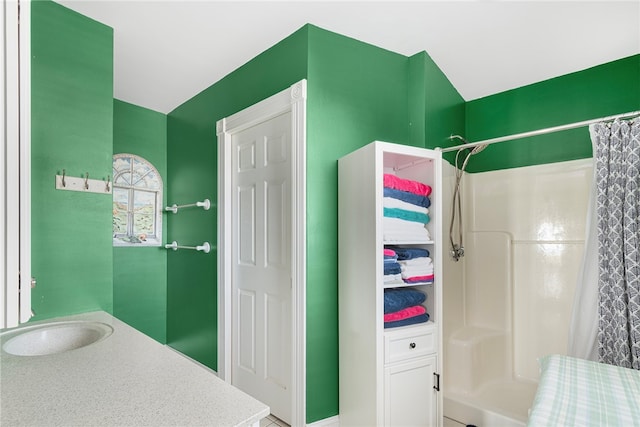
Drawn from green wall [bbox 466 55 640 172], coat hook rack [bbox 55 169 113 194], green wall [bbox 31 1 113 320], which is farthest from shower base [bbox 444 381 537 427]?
coat hook rack [bbox 55 169 113 194]

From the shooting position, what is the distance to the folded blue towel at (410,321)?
1.79m

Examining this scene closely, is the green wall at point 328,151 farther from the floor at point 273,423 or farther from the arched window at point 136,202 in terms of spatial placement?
the arched window at point 136,202

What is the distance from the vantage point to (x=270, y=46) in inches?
87.0

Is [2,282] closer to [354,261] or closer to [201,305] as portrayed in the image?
[354,261]

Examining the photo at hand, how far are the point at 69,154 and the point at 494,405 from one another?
116 inches

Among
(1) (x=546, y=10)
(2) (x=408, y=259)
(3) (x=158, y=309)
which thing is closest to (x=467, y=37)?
(1) (x=546, y=10)

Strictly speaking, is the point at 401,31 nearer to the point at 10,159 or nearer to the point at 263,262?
the point at 263,262

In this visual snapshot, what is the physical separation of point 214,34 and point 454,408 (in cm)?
277

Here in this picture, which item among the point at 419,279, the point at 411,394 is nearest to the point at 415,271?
the point at 419,279

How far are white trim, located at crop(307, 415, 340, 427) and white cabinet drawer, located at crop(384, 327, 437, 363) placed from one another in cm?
59

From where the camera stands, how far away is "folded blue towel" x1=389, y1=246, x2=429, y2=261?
1853 mm

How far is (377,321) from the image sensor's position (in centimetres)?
168

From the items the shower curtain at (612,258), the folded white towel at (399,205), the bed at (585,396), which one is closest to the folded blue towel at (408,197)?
the folded white towel at (399,205)

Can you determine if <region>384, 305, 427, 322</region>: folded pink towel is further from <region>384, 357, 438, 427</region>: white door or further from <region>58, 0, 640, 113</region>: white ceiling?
<region>58, 0, 640, 113</region>: white ceiling
